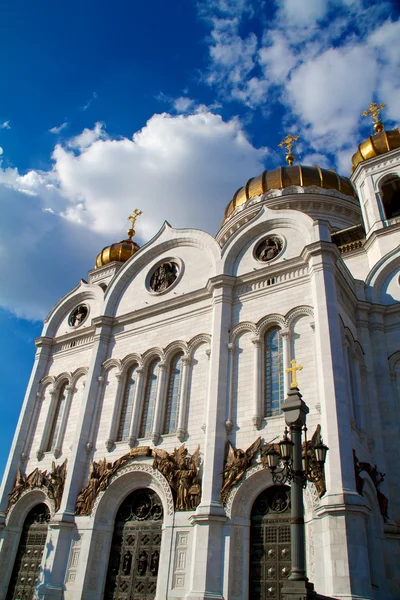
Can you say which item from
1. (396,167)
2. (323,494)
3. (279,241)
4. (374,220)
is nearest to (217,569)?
(323,494)

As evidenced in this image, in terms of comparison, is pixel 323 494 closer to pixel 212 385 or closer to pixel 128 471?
pixel 212 385

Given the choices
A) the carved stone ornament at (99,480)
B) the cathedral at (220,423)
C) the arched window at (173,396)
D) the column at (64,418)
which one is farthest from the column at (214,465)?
the column at (64,418)

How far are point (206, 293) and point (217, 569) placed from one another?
9493mm

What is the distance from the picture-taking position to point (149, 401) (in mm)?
19000

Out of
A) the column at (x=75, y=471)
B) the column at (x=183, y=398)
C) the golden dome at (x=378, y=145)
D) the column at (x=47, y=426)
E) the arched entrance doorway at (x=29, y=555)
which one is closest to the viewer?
the column at (x=75, y=471)

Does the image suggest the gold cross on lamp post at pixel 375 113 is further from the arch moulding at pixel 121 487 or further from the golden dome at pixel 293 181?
the arch moulding at pixel 121 487

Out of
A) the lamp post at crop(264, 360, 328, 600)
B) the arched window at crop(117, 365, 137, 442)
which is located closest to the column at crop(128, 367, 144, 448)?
the arched window at crop(117, 365, 137, 442)

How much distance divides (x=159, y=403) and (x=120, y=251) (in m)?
14.9

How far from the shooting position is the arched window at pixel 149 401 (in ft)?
60.3

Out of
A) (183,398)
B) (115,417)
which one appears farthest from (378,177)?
(115,417)

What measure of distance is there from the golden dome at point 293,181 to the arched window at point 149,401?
14.2 metres

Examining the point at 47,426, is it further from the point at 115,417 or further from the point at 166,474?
the point at 166,474

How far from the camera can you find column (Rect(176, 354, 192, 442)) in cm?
1684

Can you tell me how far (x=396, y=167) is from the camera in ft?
75.9
